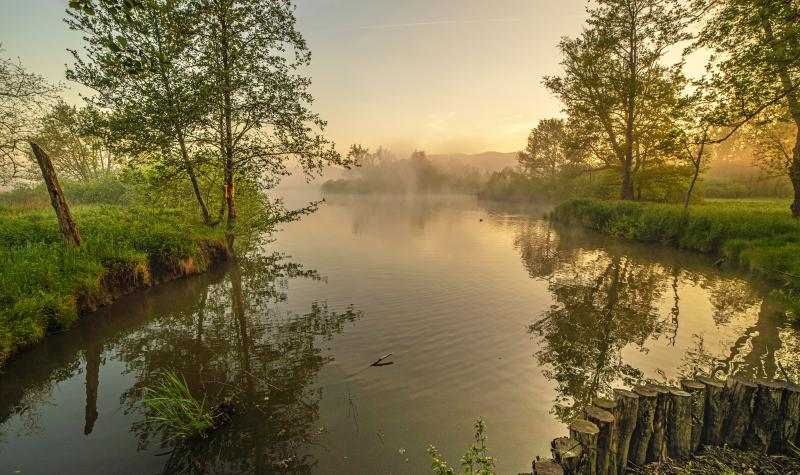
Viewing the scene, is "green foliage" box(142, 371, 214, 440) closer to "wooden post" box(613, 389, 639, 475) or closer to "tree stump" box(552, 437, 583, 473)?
"tree stump" box(552, 437, 583, 473)

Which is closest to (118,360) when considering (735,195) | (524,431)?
(524,431)

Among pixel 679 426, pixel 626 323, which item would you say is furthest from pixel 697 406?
pixel 626 323

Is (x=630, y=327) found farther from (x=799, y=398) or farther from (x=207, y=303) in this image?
(x=207, y=303)

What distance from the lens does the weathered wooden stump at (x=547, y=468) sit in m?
4.14

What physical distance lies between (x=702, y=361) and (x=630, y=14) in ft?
127

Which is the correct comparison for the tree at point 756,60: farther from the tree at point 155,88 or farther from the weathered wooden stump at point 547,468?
the tree at point 155,88

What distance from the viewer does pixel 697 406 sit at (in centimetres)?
567

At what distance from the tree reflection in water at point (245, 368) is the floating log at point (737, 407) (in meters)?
6.95

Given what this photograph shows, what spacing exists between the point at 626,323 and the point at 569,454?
9.92 meters

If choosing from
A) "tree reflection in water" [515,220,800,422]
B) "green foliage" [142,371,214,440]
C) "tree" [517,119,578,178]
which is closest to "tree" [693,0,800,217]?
"tree reflection in water" [515,220,800,422]

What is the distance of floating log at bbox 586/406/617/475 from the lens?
4906 mm

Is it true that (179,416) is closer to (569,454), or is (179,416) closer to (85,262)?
(569,454)

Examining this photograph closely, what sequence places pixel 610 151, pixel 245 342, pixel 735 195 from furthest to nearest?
pixel 735 195, pixel 610 151, pixel 245 342

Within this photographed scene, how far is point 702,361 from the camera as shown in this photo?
9.68 m
